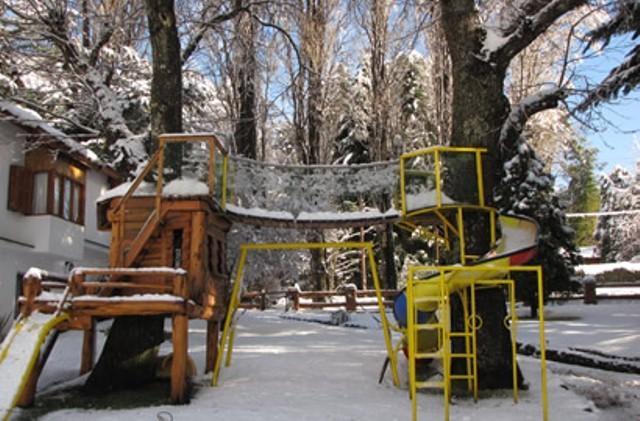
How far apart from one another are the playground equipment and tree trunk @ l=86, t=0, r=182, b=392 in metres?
0.82

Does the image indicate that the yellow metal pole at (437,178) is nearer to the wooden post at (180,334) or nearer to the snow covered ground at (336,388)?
the snow covered ground at (336,388)

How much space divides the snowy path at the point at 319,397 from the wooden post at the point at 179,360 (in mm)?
260

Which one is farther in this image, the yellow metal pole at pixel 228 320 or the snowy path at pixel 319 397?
the yellow metal pole at pixel 228 320

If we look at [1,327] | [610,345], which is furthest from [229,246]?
[610,345]

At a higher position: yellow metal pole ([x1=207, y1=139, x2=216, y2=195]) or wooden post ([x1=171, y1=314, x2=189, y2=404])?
yellow metal pole ([x1=207, y1=139, x2=216, y2=195])

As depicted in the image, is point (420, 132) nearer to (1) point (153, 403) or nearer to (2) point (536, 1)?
(2) point (536, 1)

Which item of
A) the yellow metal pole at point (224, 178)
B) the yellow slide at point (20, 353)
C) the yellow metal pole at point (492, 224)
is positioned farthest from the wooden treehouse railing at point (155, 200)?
the yellow metal pole at point (492, 224)

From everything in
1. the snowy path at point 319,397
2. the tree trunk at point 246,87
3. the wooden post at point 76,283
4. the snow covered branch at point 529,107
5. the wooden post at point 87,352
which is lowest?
the snowy path at point 319,397

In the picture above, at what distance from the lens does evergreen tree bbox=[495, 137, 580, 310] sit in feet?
71.1

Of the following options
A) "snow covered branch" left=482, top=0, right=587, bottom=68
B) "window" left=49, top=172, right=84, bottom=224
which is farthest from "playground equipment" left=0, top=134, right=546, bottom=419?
"window" left=49, top=172, right=84, bottom=224

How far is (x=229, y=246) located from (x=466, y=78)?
9585mm

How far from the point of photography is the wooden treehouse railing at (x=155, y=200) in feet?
34.8

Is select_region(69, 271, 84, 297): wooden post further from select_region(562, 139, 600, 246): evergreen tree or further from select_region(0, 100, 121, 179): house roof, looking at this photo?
select_region(562, 139, 600, 246): evergreen tree

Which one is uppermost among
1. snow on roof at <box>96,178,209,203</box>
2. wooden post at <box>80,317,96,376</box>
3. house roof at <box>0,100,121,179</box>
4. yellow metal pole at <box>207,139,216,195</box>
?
house roof at <box>0,100,121,179</box>
